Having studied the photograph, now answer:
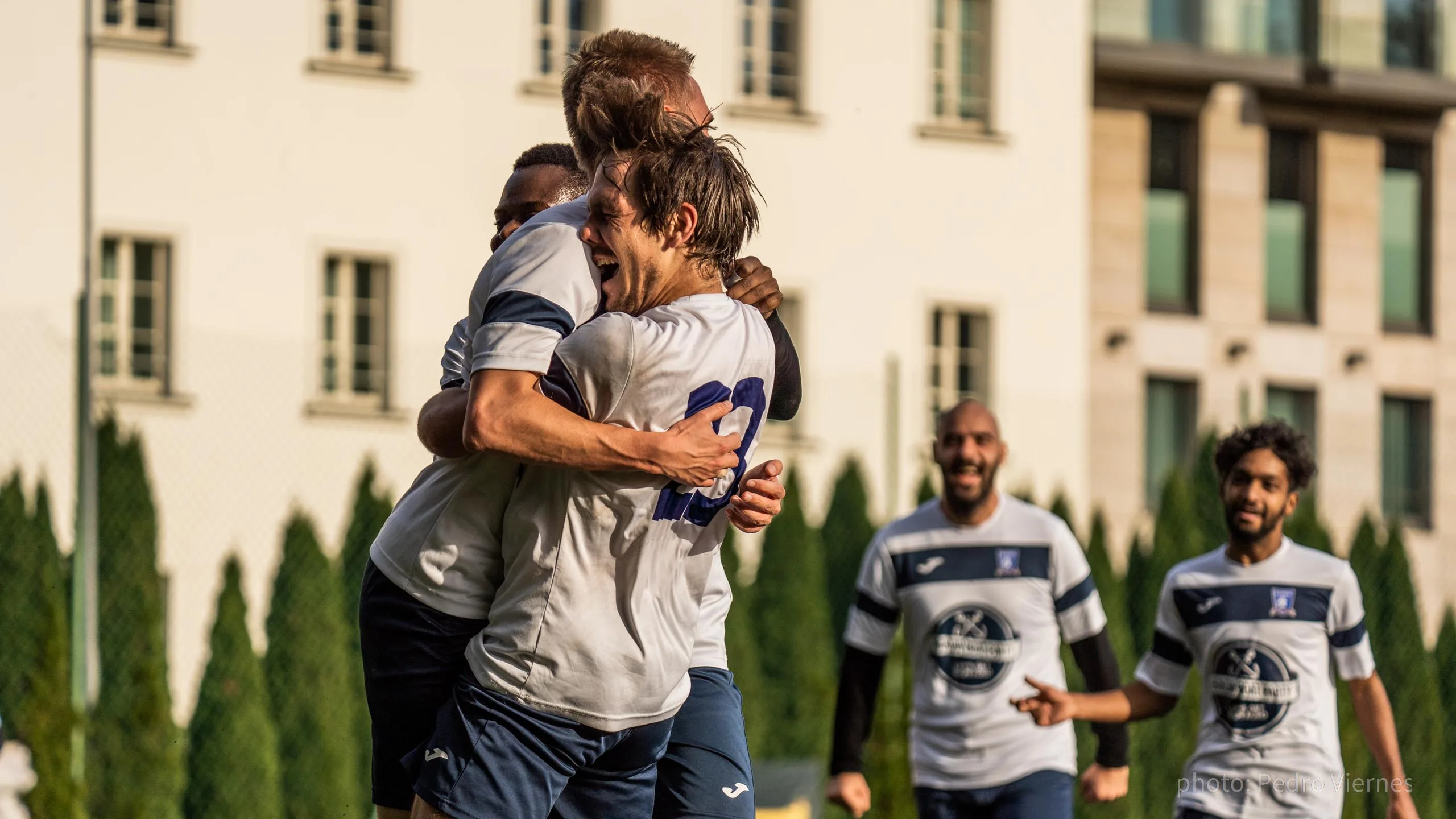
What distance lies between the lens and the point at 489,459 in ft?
15.6

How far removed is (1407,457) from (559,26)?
12.8m

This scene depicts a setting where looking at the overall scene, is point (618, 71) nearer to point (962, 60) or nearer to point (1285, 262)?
point (962, 60)

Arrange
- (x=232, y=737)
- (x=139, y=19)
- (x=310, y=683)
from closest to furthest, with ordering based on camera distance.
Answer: (x=232, y=737) < (x=310, y=683) < (x=139, y=19)

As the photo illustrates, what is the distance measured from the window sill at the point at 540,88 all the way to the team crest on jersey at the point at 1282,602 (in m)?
16.6

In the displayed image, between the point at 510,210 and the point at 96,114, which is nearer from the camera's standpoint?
the point at 510,210

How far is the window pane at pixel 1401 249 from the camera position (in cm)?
3306

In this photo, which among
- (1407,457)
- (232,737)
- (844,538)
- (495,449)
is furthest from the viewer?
(1407,457)

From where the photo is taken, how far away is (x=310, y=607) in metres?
19.3

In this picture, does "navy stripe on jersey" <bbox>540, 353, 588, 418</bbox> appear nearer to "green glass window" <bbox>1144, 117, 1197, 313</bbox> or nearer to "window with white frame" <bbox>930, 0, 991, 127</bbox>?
"window with white frame" <bbox>930, 0, 991, 127</bbox>

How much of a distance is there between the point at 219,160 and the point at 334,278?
170 centimetres

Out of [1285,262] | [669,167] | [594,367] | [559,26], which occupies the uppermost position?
[559,26]

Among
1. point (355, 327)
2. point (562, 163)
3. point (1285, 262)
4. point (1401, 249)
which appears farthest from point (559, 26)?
point (562, 163)

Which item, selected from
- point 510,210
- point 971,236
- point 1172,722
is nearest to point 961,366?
point 971,236

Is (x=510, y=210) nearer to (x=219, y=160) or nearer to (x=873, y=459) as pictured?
(x=873, y=459)
